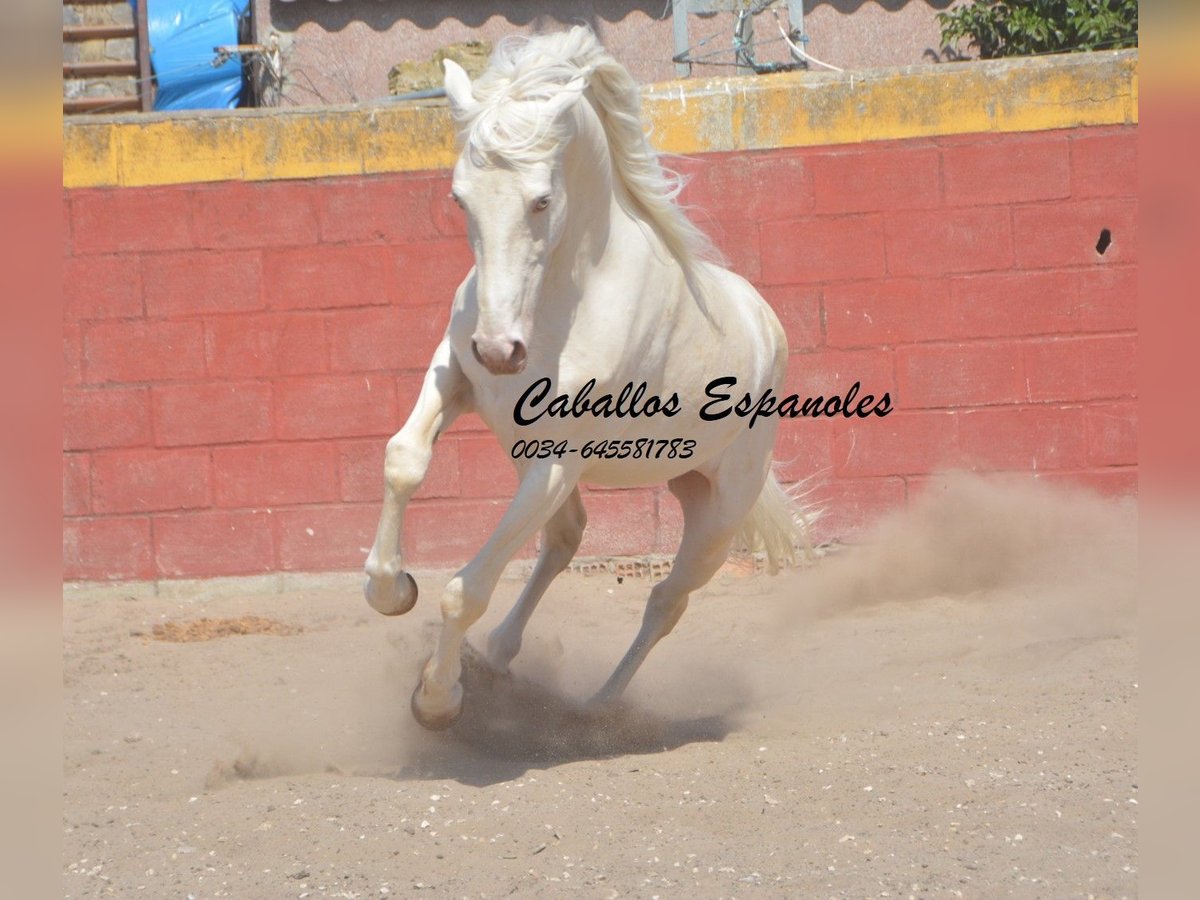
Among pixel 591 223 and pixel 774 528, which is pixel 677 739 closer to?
pixel 774 528

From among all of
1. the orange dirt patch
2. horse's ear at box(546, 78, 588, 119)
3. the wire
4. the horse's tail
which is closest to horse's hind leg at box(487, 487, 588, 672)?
the horse's tail

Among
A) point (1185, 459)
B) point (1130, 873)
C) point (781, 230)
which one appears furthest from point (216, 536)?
point (1185, 459)

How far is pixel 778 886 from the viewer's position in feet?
9.03

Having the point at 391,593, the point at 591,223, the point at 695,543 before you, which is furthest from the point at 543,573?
the point at 591,223

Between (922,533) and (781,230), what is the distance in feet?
4.92

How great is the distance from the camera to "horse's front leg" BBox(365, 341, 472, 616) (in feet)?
11.0

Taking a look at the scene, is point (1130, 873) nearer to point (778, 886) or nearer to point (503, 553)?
point (778, 886)

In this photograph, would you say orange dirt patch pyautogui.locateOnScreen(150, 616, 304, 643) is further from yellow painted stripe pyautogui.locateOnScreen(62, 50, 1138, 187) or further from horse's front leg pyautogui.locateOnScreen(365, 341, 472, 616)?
horse's front leg pyautogui.locateOnScreen(365, 341, 472, 616)

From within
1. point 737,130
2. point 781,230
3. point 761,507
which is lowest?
point 761,507

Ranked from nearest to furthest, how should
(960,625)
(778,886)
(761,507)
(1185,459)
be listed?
(1185,459), (778,886), (761,507), (960,625)

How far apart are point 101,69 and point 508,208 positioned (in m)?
7.69

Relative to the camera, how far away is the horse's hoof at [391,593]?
11.1 feet

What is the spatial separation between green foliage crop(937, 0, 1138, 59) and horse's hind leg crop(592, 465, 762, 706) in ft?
16.5

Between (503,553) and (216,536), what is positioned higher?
(503,553)
